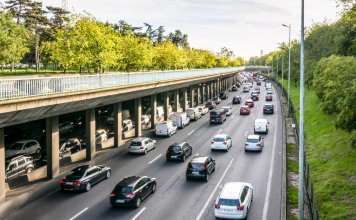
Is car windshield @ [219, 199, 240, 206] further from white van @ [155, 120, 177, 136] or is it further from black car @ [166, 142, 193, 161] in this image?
white van @ [155, 120, 177, 136]

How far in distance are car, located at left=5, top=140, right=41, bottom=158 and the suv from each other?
529 cm

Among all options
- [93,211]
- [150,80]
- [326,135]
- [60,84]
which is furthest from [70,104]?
[326,135]

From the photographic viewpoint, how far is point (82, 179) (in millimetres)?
24016

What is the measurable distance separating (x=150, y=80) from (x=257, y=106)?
118ft

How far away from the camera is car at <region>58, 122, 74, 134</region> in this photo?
4480 cm

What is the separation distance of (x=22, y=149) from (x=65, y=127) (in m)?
12.3

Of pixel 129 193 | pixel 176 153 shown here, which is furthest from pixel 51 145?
pixel 176 153

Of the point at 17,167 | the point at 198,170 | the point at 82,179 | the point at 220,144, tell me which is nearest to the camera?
the point at 82,179

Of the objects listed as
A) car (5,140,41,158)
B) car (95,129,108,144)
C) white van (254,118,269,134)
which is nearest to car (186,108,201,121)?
white van (254,118,269,134)

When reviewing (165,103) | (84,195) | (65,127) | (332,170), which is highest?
(165,103)

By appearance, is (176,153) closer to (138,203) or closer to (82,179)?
(82,179)

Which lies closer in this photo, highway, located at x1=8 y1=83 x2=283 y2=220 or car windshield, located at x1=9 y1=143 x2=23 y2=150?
highway, located at x1=8 y1=83 x2=283 y2=220

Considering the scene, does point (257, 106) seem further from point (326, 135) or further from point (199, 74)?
point (326, 135)

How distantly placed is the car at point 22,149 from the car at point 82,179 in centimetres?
1082
